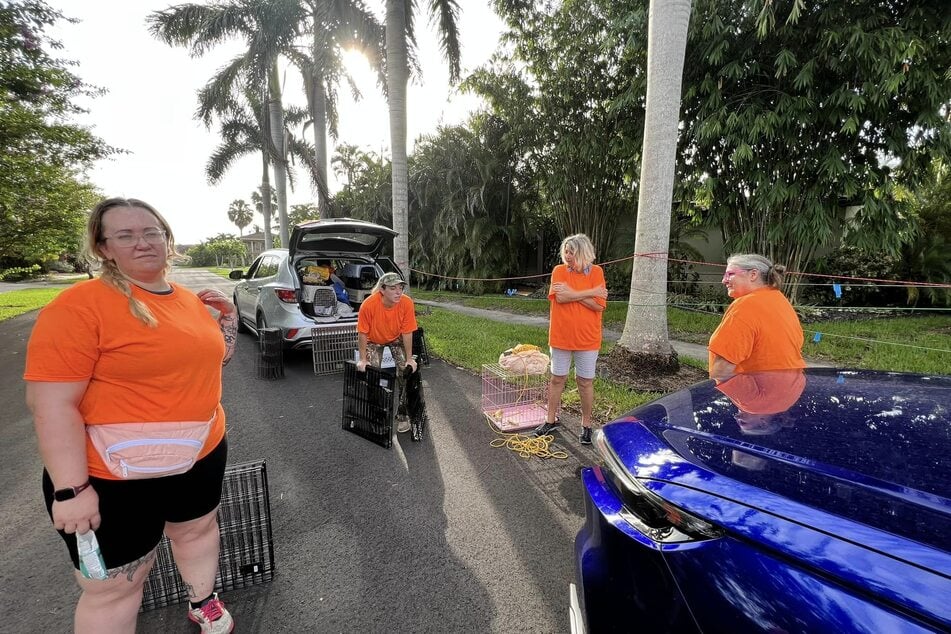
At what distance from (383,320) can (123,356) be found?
2.48 metres

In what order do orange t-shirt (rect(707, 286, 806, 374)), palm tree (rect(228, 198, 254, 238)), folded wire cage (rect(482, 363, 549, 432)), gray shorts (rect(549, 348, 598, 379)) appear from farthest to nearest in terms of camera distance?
palm tree (rect(228, 198, 254, 238)), folded wire cage (rect(482, 363, 549, 432)), gray shorts (rect(549, 348, 598, 379)), orange t-shirt (rect(707, 286, 806, 374))

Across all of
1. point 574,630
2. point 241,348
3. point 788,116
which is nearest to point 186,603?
point 574,630

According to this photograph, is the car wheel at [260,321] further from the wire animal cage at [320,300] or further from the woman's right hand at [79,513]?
the woman's right hand at [79,513]

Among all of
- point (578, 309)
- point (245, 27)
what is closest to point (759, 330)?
point (578, 309)

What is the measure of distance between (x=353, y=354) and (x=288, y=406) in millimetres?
1481

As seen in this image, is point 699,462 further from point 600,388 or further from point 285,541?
point 600,388

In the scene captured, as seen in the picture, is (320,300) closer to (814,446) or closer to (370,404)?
(370,404)

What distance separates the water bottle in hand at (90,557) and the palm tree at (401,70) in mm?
7217

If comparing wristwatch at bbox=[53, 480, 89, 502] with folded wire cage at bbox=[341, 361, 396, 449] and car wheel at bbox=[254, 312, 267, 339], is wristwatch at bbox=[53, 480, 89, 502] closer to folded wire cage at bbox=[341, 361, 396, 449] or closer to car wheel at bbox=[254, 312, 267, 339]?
folded wire cage at bbox=[341, 361, 396, 449]

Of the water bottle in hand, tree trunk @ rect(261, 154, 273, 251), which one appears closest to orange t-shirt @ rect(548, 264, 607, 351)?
the water bottle in hand

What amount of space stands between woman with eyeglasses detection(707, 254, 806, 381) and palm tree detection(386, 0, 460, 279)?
21.9ft

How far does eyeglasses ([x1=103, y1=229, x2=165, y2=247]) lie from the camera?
1526 millimetres

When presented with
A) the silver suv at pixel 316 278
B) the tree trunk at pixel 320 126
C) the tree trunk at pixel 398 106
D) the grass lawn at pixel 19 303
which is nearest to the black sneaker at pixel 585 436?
the silver suv at pixel 316 278

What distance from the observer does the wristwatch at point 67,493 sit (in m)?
1.34
